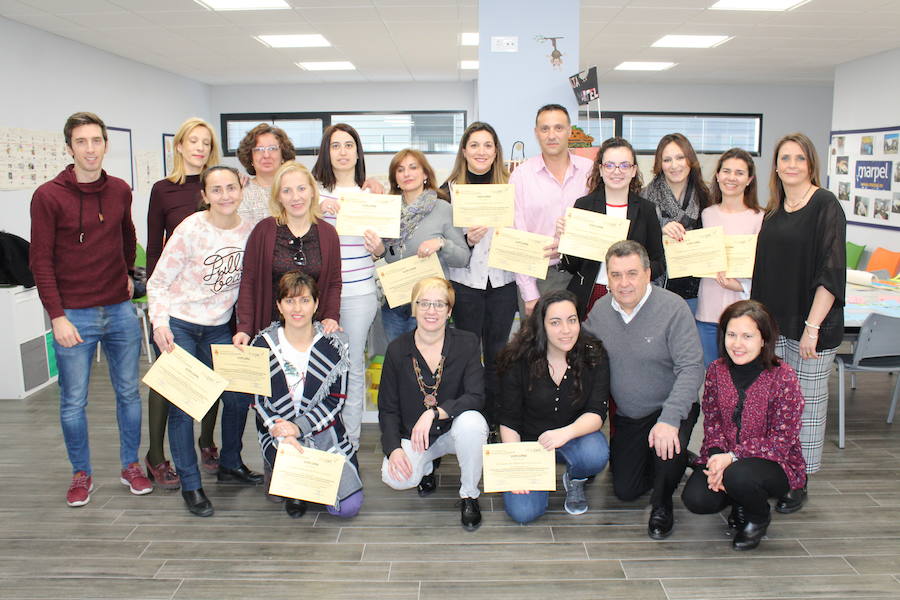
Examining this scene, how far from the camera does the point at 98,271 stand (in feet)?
9.48

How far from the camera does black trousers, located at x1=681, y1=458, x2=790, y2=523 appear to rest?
2.57 m

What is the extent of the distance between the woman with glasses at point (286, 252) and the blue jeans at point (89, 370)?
573 mm

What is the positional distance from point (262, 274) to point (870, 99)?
8.26 m

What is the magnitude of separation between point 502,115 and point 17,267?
3.58 meters

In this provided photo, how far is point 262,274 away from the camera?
2.82m

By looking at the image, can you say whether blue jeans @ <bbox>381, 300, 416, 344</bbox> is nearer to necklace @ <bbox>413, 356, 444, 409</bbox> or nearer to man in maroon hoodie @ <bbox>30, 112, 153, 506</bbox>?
necklace @ <bbox>413, 356, 444, 409</bbox>

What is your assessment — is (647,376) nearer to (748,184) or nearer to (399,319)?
(748,184)

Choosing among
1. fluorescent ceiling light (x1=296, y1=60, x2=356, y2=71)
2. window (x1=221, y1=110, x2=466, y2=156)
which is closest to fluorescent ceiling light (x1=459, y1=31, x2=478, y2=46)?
fluorescent ceiling light (x1=296, y1=60, x2=356, y2=71)

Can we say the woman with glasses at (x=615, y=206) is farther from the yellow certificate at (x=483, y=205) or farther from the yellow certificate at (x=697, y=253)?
the yellow certificate at (x=483, y=205)

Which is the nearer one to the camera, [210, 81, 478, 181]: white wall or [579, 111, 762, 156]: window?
[210, 81, 478, 181]: white wall

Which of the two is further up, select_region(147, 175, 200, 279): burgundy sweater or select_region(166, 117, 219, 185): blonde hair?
select_region(166, 117, 219, 185): blonde hair

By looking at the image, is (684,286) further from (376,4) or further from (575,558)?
(376,4)

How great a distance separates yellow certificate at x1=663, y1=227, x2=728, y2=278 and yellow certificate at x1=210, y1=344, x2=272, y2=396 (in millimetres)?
1803

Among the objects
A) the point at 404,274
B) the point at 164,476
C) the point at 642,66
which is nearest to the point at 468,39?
the point at 642,66
